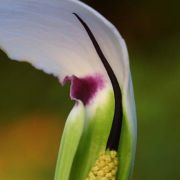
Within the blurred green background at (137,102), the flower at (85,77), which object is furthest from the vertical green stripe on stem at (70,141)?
the blurred green background at (137,102)

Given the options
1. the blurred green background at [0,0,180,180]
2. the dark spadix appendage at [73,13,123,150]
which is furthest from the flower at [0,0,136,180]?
the blurred green background at [0,0,180,180]

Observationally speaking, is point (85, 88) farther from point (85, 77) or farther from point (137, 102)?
point (137, 102)

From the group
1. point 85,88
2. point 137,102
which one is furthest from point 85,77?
point 137,102

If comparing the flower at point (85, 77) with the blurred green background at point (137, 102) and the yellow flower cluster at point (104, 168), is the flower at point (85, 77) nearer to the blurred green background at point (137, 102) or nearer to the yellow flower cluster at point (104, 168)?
the yellow flower cluster at point (104, 168)

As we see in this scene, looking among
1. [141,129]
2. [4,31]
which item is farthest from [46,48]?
[141,129]

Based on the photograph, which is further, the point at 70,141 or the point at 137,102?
the point at 137,102

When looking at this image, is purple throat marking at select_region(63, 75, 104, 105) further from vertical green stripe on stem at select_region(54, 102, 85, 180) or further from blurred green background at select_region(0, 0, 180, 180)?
blurred green background at select_region(0, 0, 180, 180)
